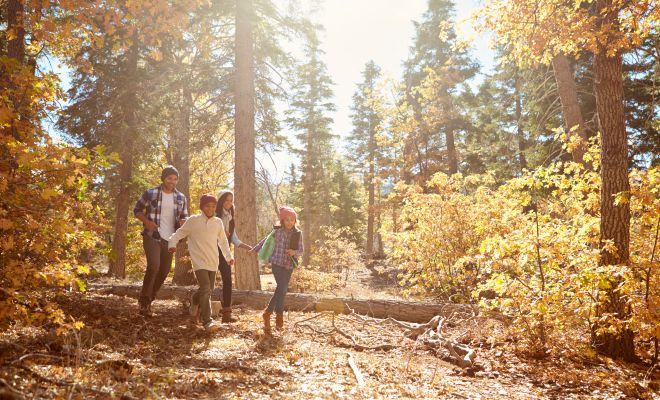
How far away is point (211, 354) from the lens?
4.74 m

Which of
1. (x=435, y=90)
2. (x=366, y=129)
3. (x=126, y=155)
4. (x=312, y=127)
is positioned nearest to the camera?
(x=126, y=155)

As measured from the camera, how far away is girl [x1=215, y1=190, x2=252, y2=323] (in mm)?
6570

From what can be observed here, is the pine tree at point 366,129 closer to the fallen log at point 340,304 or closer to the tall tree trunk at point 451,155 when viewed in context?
the tall tree trunk at point 451,155

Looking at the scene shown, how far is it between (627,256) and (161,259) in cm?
689

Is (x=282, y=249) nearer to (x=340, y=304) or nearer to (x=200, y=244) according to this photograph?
(x=200, y=244)

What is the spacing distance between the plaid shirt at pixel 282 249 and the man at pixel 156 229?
1.64 meters

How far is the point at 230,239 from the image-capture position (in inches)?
278

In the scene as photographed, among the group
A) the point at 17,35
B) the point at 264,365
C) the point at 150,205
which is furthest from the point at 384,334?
the point at 17,35

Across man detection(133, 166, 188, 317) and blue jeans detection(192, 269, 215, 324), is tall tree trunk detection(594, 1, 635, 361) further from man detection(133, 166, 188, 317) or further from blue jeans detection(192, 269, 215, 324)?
man detection(133, 166, 188, 317)

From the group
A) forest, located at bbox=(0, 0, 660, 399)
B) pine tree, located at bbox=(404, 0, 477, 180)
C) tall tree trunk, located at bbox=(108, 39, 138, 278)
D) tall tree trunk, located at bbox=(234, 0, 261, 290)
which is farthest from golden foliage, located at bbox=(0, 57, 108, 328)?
pine tree, located at bbox=(404, 0, 477, 180)

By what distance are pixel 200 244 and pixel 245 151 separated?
4.17m

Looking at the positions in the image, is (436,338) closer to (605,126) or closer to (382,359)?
(382,359)

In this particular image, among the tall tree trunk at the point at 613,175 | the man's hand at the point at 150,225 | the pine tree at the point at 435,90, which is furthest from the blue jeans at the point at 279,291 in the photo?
the pine tree at the point at 435,90

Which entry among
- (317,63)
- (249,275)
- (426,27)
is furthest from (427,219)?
(317,63)
